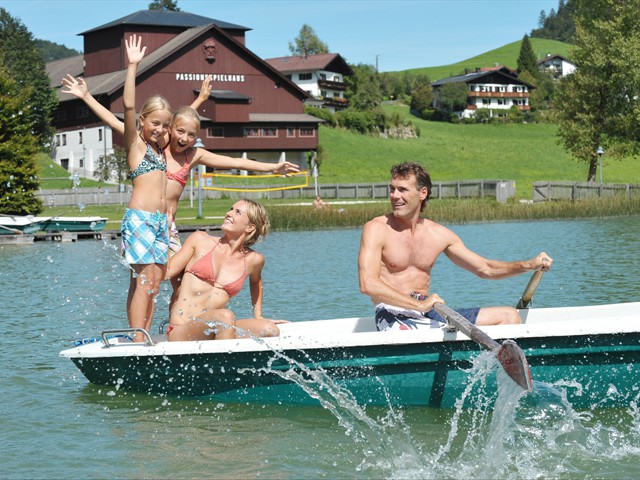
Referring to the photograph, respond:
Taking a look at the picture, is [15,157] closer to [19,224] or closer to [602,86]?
[19,224]

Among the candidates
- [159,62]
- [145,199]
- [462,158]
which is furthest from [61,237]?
[462,158]

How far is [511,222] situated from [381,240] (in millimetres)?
26542

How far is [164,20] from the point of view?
6950 centimetres

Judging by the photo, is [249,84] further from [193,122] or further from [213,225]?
[193,122]

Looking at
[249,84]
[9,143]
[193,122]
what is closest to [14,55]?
[249,84]

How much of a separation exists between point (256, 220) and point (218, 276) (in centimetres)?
51

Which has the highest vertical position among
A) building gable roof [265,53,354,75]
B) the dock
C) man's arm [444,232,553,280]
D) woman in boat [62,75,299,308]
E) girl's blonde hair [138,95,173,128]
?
building gable roof [265,53,354,75]

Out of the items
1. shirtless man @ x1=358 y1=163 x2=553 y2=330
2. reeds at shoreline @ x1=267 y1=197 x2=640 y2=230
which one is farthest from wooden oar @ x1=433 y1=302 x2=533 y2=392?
reeds at shoreline @ x1=267 y1=197 x2=640 y2=230

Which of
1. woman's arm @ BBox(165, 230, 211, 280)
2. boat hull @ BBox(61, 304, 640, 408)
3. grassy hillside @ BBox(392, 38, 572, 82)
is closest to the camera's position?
boat hull @ BBox(61, 304, 640, 408)

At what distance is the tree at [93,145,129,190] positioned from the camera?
4966 centimetres

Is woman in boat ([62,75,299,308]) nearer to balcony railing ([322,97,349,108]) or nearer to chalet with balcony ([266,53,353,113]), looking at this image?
balcony railing ([322,97,349,108])

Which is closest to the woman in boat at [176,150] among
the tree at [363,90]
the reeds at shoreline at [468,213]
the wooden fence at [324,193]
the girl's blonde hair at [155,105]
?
the girl's blonde hair at [155,105]

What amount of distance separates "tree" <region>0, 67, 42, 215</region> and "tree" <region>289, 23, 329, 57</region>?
86.9m

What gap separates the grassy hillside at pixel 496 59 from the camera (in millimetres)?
147875
